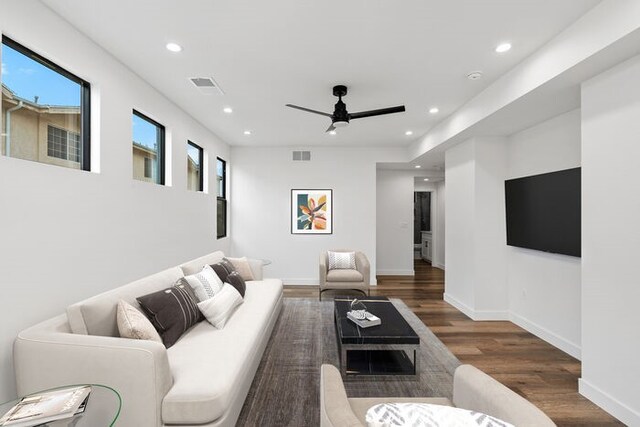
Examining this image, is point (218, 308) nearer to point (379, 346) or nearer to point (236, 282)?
point (236, 282)

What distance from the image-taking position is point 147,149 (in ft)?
11.4

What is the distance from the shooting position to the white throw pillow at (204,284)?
2.75m

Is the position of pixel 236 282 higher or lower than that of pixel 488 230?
lower

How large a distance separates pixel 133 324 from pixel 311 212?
4615 mm

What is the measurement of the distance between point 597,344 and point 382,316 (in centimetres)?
168

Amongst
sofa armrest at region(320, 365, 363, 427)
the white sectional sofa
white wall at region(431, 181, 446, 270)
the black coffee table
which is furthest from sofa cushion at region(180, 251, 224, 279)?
white wall at region(431, 181, 446, 270)

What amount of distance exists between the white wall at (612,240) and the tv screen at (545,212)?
1.97 ft

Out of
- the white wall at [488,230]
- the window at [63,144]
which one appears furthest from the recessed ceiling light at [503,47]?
the window at [63,144]

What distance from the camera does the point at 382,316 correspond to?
310cm

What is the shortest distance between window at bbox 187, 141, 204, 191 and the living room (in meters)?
0.20

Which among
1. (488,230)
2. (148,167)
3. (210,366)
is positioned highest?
(148,167)

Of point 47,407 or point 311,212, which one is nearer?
point 47,407

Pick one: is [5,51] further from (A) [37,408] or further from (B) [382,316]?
(B) [382,316]

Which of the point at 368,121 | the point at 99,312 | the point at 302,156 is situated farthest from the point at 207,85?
the point at 302,156
